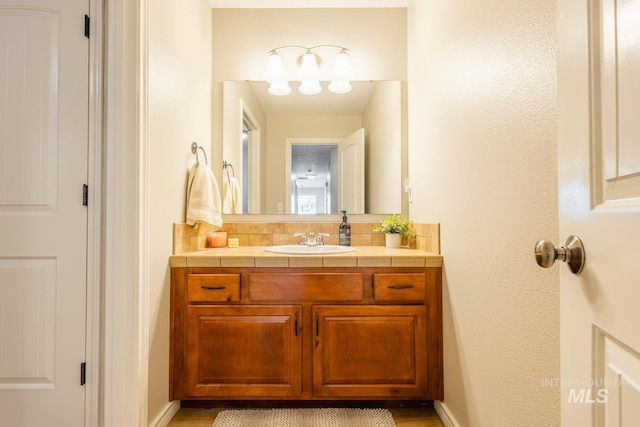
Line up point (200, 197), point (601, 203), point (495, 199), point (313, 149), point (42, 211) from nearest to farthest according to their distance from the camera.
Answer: point (601, 203)
point (495, 199)
point (42, 211)
point (200, 197)
point (313, 149)

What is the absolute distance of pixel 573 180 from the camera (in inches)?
22.1

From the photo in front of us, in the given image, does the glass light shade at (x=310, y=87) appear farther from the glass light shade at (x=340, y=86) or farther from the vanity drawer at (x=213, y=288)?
the vanity drawer at (x=213, y=288)

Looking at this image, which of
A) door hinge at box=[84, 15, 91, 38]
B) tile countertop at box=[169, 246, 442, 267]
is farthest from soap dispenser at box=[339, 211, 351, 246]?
door hinge at box=[84, 15, 91, 38]

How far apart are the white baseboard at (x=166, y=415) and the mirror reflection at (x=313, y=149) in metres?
1.16

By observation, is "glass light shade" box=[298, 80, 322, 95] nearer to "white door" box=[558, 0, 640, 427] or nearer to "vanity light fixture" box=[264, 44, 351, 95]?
"vanity light fixture" box=[264, 44, 351, 95]

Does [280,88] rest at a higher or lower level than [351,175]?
higher

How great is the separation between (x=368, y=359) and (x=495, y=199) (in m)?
1.00

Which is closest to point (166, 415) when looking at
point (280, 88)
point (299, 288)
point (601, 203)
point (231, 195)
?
point (299, 288)

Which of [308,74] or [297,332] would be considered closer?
[297,332]

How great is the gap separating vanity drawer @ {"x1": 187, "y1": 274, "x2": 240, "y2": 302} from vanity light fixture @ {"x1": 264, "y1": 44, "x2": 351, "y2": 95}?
1.34 meters

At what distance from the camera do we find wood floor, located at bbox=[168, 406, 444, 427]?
162cm

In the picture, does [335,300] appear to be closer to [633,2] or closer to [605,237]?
[605,237]

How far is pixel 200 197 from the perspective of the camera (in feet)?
6.03

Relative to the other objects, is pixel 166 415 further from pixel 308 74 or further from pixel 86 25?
pixel 308 74
